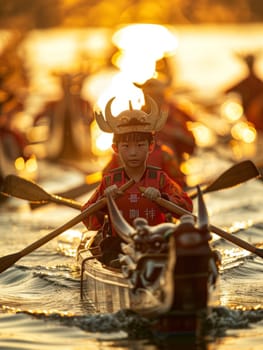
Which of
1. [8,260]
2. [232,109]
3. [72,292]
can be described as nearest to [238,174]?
[72,292]

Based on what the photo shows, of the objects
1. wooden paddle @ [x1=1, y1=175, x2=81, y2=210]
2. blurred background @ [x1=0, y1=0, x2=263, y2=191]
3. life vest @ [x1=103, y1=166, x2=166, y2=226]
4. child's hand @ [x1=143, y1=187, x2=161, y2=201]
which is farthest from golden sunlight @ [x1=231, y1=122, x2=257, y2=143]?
child's hand @ [x1=143, y1=187, x2=161, y2=201]

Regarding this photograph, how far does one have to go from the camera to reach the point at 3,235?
776 inches

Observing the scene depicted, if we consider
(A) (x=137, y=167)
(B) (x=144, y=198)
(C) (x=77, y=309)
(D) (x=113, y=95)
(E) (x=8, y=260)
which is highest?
(D) (x=113, y=95)

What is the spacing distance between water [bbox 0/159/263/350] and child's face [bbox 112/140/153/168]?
1247 millimetres

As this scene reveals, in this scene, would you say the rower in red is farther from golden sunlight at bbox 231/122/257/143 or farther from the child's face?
golden sunlight at bbox 231/122/257/143

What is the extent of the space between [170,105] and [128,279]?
9.36m

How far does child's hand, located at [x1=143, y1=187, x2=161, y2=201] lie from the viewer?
12984 millimetres

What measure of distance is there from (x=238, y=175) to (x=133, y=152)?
1.86 metres

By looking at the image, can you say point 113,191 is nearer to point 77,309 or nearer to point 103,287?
point 103,287

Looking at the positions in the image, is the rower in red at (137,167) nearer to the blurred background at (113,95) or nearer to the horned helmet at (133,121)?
the horned helmet at (133,121)

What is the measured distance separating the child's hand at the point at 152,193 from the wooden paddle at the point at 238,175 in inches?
72.9

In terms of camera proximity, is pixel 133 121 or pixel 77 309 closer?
pixel 133 121

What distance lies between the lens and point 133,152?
43.4ft

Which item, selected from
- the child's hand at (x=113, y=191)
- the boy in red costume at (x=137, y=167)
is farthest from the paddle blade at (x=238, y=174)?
the child's hand at (x=113, y=191)
